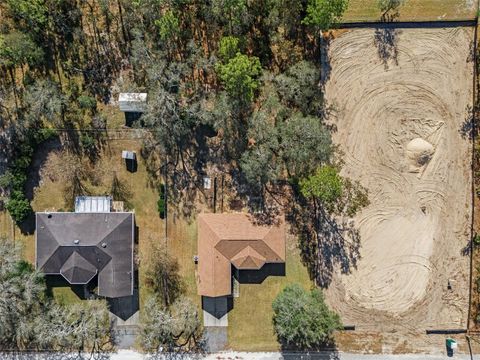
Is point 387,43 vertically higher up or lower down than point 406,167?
higher up

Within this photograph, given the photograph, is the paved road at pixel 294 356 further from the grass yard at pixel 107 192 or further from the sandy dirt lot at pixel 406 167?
the grass yard at pixel 107 192

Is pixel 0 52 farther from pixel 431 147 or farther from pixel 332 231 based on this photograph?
pixel 431 147

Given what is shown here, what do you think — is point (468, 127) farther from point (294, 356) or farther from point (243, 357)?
point (243, 357)

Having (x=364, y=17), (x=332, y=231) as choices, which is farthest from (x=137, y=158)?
(x=364, y=17)

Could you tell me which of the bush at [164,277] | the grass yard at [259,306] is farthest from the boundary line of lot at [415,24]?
the bush at [164,277]

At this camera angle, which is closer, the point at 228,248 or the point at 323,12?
the point at 323,12

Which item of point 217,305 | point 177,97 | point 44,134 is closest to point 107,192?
point 44,134
